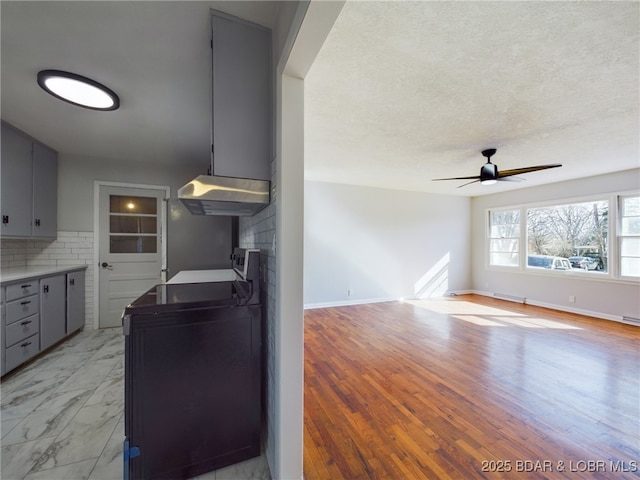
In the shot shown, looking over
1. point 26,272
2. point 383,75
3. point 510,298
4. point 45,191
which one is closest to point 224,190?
point 383,75

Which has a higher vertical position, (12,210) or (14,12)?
(14,12)

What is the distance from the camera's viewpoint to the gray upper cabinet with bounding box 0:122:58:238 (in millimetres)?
2570

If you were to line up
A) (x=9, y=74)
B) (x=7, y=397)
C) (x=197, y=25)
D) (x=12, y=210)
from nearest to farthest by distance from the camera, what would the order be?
(x=197, y=25) < (x=9, y=74) < (x=7, y=397) < (x=12, y=210)

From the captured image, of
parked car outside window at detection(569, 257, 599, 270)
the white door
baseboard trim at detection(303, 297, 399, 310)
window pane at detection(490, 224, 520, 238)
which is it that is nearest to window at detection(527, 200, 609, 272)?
parked car outside window at detection(569, 257, 599, 270)

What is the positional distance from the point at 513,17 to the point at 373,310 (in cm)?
429

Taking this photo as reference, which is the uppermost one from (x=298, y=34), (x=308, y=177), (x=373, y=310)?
(x=308, y=177)

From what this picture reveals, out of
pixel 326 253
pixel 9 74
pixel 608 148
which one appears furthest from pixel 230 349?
pixel 608 148

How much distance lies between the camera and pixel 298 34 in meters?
1.06

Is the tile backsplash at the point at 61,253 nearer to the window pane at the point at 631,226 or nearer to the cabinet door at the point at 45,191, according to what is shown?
the cabinet door at the point at 45,191

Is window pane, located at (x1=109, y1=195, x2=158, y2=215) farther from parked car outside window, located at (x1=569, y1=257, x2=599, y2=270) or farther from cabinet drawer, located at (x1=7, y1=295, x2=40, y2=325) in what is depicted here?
parked car outside window, located at (x1=569, y1=257, x2=599, y2=270)

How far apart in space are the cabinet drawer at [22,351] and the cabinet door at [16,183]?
110cm

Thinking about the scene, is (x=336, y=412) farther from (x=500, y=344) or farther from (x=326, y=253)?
(x=326, y=253)

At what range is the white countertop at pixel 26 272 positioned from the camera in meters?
2.38

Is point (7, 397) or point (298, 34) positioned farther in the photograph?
point (7, 397)
